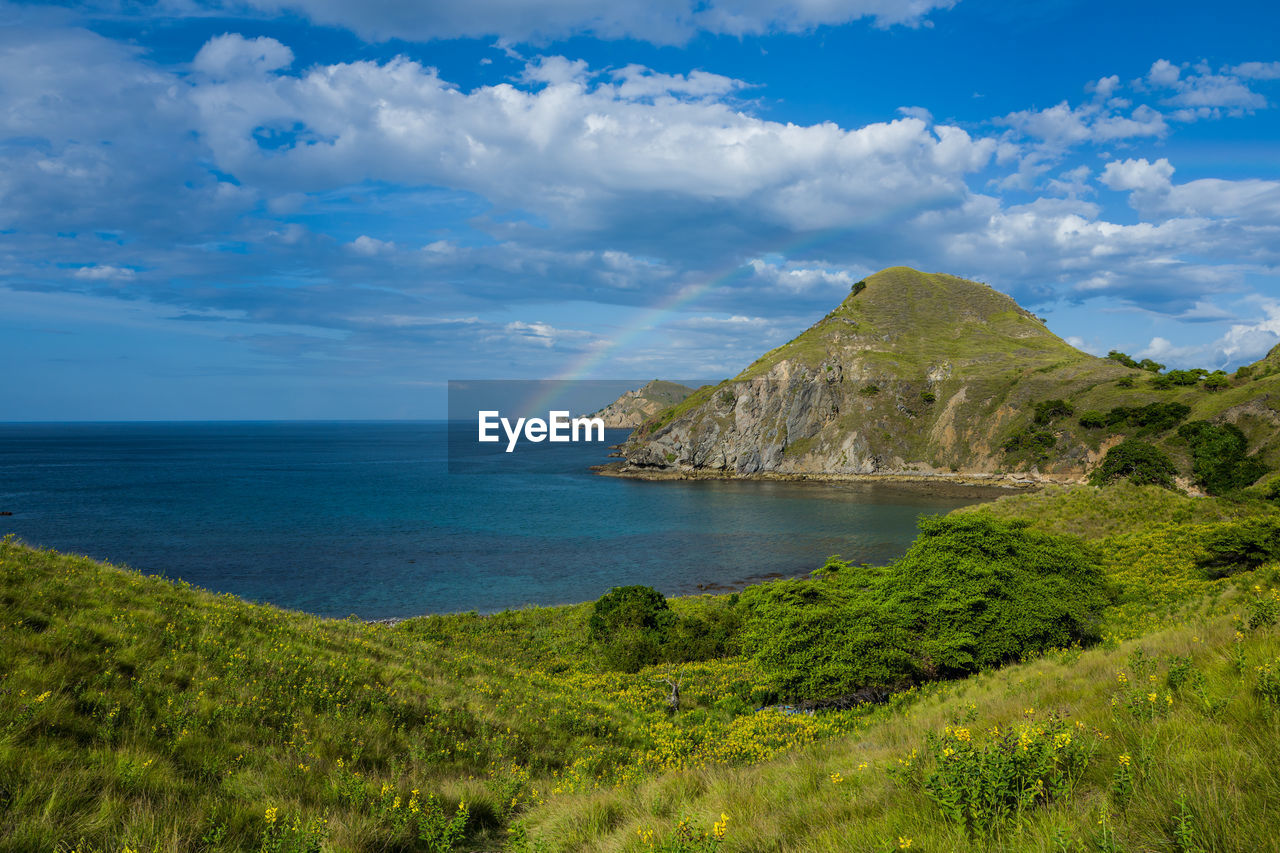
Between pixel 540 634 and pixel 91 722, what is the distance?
81.2 ft

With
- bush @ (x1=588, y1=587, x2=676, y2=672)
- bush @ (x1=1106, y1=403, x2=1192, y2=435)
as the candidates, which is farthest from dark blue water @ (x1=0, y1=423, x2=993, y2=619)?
bush @ (x1=1106, y1=403, x2=1192, y2=435)

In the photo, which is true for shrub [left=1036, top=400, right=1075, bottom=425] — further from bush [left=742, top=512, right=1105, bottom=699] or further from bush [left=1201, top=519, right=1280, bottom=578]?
bush [left=742, top=512, right=1105, bottom=699]

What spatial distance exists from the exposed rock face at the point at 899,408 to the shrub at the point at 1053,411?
50.2 inches

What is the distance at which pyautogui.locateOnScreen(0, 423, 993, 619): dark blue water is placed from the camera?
4747cm

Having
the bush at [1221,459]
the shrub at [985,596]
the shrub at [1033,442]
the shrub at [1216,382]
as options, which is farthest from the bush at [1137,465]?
the shrub at [985,596]

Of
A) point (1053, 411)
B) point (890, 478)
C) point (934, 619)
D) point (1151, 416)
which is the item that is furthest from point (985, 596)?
point (1053, 411)

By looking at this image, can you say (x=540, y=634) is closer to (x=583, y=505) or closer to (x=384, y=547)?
(x=384, y=547)

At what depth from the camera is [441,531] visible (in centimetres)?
6819

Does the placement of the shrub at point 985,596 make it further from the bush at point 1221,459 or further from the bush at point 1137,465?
the bush at point 1221,459

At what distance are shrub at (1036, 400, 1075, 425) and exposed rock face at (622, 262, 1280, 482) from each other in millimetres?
Answer: 1274

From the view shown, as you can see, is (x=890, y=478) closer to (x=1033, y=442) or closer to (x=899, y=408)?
(x=899, y=408)

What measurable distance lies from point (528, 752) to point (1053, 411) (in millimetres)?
125141

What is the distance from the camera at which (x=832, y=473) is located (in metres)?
121

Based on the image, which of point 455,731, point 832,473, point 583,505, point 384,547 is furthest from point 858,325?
point 455,731
